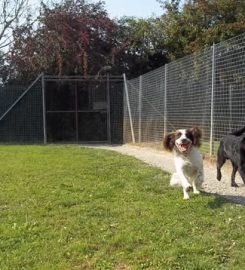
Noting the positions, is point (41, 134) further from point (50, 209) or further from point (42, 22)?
point (50, 209)

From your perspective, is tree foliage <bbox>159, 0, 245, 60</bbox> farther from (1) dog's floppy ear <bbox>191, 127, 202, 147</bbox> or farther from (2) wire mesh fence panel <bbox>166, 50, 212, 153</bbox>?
(1) dog's floppy ear <bbox>191, 127, 202, 147</bbox>

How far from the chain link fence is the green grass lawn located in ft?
8.36

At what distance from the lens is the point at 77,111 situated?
2103 centimetres

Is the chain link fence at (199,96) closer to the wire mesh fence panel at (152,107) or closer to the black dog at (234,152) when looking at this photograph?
the wire mesh fence panel at (152,107)

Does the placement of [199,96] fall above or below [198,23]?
below

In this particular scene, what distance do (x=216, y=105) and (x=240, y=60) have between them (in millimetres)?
1308

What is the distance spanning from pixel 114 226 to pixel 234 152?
2.92m

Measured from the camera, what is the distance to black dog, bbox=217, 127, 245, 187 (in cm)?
788

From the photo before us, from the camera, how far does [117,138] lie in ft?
68.4

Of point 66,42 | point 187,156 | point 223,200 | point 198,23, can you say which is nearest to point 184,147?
point 187,156

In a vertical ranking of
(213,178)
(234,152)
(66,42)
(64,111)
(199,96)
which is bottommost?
(213,178)

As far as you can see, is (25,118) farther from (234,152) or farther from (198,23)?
(234,152)

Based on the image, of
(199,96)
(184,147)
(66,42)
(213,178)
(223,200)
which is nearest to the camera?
(223,200)

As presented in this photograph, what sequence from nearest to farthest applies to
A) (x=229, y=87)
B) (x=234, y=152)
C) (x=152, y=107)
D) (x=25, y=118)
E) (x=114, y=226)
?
(x=114, y=226)
(x=234, y=152)
(x=229, y=87)
(x=152, y=107)
(x=25, y=118)
